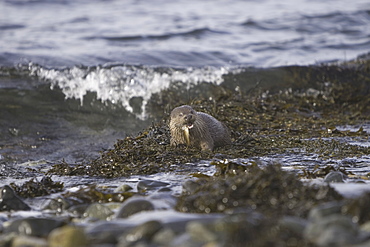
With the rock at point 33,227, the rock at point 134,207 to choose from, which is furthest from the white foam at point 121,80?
the rock at point 33,227

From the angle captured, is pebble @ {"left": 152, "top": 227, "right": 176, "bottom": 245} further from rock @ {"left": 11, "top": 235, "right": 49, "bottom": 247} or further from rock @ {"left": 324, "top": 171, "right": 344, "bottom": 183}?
rock @ {"left": 324, "top": 171, "right": 344, "bottom": 183}

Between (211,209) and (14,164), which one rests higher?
(211,209)

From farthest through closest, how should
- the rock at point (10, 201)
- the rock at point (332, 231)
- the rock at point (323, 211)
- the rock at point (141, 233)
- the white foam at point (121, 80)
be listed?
the white foam at point (121, 80) < the rock at point (10, 201) < the rock at point (323, 211) < the rock at point (141, 233) < the rock at point (332, 231)

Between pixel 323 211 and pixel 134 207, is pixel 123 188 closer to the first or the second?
pixel 134 207

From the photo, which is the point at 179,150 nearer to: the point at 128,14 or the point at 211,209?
the point at 211,209

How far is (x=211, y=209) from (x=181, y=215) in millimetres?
306

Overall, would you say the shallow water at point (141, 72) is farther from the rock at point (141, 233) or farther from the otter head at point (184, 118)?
the otter head at point (184, 118)

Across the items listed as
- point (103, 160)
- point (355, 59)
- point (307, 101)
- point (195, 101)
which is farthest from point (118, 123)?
point (355, 59)

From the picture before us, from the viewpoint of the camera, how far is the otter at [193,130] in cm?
614

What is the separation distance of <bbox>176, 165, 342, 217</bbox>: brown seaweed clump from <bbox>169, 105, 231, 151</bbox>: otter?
93.9 inches

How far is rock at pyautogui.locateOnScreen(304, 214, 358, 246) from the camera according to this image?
2646 mm

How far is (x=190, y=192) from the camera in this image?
4320 mm

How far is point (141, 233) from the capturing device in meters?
2.95

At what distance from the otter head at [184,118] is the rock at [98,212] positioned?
2.15 m
